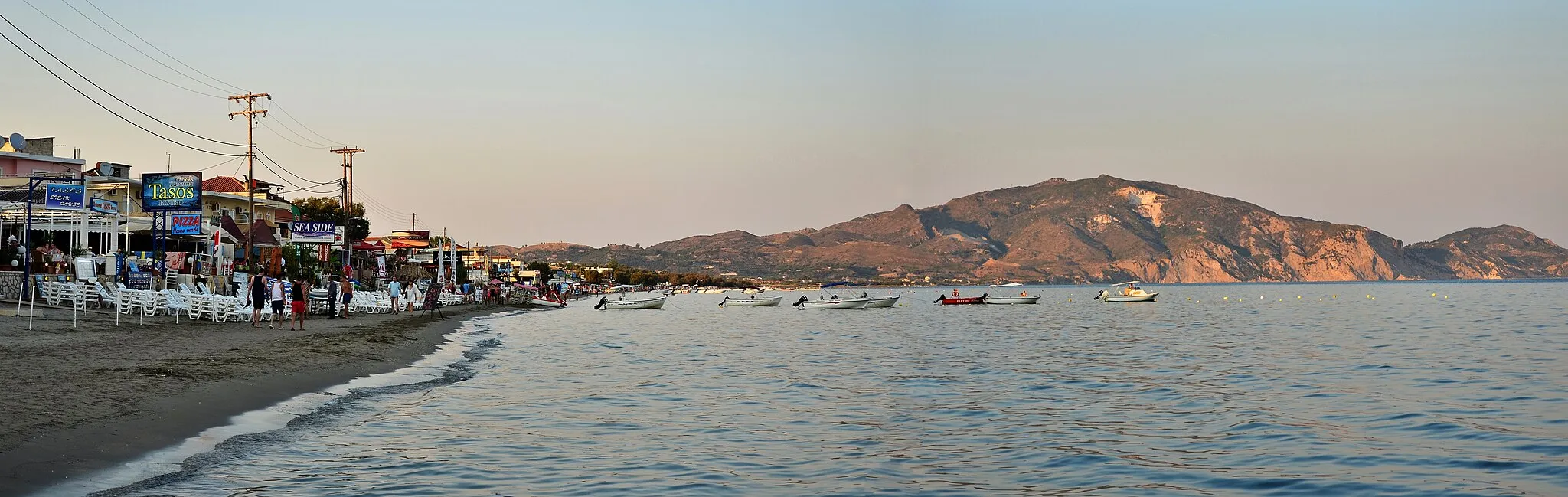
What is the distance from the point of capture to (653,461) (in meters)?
13.3

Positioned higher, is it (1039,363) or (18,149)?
(18,149)

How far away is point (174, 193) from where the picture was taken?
3844 centimetres

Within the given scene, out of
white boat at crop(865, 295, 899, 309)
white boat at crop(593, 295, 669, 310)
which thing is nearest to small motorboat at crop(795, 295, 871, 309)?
white boat at crop(865, 295, 899, 309)

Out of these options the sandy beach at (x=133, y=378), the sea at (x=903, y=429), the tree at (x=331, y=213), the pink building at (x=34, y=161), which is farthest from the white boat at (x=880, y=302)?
the sandy beach at (x=133, y=378)

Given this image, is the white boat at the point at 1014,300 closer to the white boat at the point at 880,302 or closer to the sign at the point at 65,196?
the white boat at the point at 880,302

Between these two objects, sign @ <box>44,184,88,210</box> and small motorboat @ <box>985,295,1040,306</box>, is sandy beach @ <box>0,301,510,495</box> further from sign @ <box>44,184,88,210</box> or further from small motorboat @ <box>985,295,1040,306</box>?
small motorboat @ <box>985,295,1040,306</box>

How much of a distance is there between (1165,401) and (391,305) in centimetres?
4188

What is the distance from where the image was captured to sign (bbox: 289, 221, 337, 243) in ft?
187

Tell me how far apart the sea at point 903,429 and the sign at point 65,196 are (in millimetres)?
10931

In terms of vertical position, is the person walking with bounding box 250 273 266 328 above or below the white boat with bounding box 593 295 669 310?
above

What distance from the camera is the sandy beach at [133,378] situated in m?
11.0

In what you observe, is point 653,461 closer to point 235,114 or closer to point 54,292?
point 54,292

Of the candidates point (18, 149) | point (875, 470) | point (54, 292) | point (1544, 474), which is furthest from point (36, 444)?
point (18, 149)

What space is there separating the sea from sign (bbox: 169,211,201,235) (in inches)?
633
